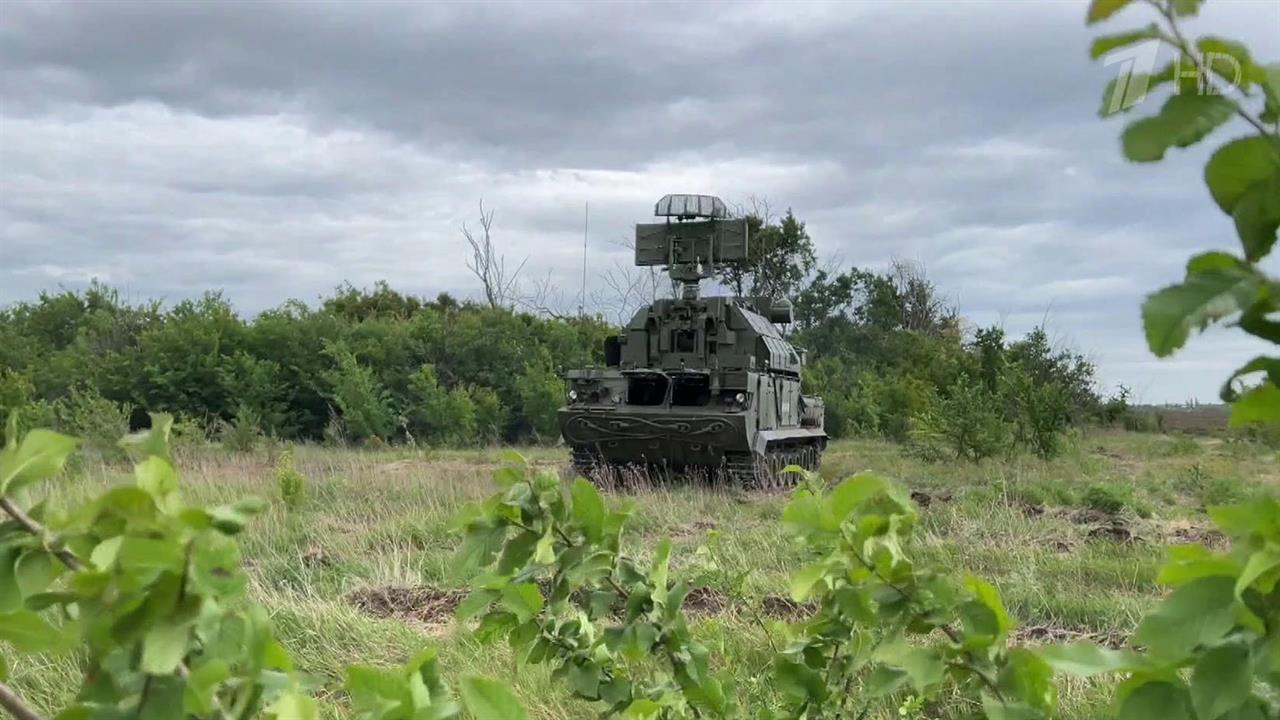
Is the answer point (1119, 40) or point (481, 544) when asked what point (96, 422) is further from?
point (1119, 40)

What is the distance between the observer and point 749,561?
20.2ft

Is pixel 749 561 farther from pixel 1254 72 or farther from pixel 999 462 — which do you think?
pixel 999 462

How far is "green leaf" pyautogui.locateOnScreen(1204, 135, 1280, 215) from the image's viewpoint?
25.6 inches

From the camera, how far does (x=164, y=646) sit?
65cm

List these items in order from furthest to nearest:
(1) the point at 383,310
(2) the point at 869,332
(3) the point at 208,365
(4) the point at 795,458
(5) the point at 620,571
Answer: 1. (2) the point at 869,332
2. (1) the point at 383,310
3. (3) the point at 208,365
4. (4) the point at 795,458
5. (5) the point at 620,571

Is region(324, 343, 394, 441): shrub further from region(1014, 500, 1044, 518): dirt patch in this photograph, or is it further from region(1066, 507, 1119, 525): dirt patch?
region(1066, 507, 1119, 525): dirt patch

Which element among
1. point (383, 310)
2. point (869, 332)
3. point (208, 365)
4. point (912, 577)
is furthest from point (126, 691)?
point (869, 332)

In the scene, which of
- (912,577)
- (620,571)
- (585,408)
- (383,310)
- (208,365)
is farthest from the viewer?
(383,310)

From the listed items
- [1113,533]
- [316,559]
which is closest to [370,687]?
[316,559]

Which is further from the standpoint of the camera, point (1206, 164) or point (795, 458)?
point (795, 458)

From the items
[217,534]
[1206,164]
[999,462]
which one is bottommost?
[999,462]

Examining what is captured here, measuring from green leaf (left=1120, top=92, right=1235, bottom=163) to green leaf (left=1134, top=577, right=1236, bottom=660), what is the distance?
0.93 ft

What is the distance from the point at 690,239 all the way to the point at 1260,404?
14.4m

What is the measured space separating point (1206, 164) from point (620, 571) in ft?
3.21
